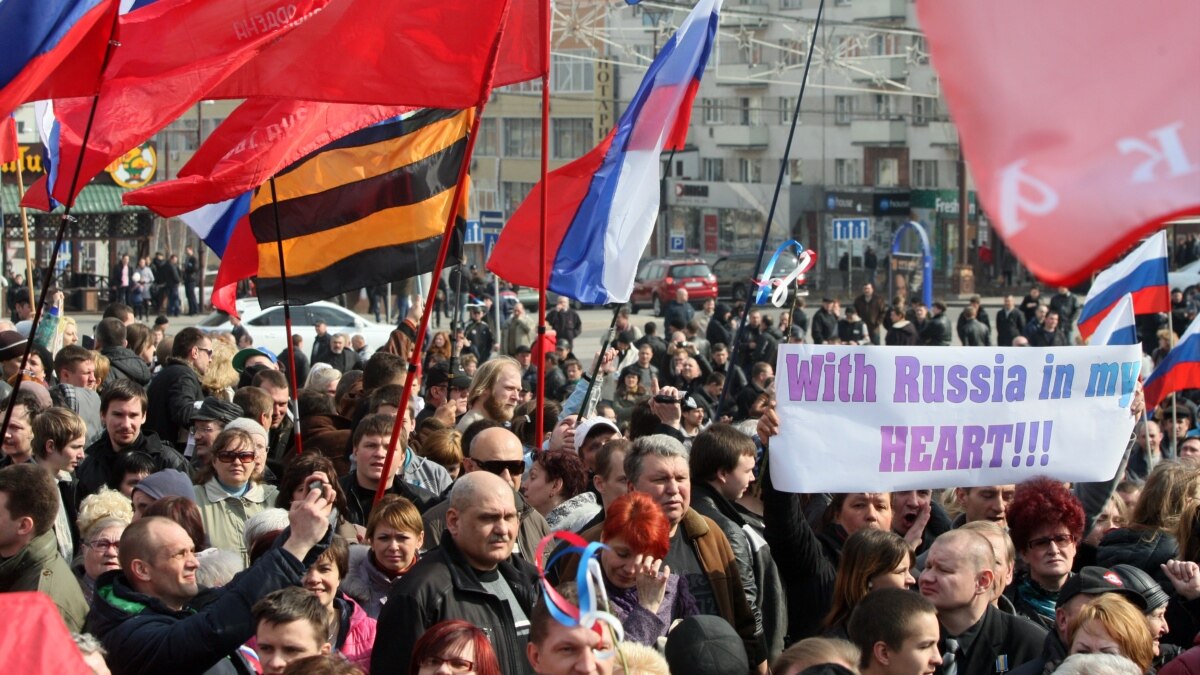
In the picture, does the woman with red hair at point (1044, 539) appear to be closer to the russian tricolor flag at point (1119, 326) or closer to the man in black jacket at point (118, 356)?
the russian tricolor flag at point (1119, 326)

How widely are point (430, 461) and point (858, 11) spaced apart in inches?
1989

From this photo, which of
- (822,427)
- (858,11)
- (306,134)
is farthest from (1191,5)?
(858,11)

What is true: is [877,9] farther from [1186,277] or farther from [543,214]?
[543,214]

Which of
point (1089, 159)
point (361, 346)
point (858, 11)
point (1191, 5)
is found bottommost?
point (361, 346)

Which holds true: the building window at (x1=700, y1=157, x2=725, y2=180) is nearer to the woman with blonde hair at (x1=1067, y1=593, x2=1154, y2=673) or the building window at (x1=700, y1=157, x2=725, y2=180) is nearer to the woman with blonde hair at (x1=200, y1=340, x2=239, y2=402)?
the woman with blonde hair at (x1=200, y1=340, x2=239, y2=402)

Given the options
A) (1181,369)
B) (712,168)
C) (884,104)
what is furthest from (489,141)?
(1181,369)

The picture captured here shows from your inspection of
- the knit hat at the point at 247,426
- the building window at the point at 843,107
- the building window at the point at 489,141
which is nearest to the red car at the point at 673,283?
the building window at the point at 843,107

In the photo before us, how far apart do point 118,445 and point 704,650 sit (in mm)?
4254

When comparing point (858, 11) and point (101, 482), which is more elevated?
point (858, 11)

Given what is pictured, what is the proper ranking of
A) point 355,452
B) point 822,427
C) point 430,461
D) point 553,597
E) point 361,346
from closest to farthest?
1. point 553,597
2. point 822,427
3. point 355,452
4. point 430,461
5. point 361,346

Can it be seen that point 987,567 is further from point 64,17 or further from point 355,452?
point 64,17

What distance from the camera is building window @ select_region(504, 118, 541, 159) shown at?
224 feet

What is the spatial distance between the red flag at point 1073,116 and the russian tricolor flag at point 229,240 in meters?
6.70

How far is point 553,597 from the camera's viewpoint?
4.20 m
